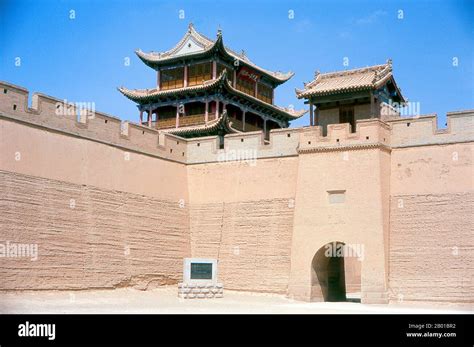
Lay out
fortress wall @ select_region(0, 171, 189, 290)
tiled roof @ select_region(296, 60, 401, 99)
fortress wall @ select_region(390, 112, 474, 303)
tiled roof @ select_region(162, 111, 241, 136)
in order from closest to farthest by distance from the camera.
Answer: fortress wall @ select_region(0, 171, 189, 290) → fortress wall @ select_region(390, 112, 474, 303) → tiled roof @ select_region(296, 60, 401, 99) → tiled roof @ select_region(162, 111, 241, 136)

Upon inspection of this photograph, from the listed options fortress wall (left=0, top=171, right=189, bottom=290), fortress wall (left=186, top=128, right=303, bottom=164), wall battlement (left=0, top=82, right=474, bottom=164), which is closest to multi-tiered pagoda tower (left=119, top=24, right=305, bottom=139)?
fortress wall (left=186, top=128, right=303, bottom=164)

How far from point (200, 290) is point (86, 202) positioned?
4704mm

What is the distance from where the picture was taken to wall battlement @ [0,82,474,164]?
2106cm

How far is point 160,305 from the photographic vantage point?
1919cm

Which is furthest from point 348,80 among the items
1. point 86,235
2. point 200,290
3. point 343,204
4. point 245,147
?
point 86,235

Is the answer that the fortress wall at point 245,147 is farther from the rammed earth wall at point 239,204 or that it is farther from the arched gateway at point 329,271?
the arched gateway at point 329,271

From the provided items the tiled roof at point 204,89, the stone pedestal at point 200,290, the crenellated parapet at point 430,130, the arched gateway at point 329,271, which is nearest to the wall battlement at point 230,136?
the crenellated parapet at point 430,130

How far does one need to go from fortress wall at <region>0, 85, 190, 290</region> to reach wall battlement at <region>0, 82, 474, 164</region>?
53 mm

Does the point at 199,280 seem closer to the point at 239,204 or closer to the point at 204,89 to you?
the point at 239,204

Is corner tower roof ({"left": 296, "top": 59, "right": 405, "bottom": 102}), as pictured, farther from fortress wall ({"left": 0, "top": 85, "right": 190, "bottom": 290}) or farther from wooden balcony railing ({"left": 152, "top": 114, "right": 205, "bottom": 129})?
wooden balcony railing ({"left": 152, "top": 114, "right": 205, "bottom": 129})

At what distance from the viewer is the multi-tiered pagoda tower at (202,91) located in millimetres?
34344

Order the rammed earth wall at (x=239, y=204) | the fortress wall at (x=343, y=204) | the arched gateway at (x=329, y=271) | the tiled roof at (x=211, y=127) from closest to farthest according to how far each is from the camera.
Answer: the rammed earth wall at (x=239, y=204)
the fortress wall at (x=343, y=204)
the arched gateway at (x=329, y=271)
the tiled roof at (x=211, y=127)

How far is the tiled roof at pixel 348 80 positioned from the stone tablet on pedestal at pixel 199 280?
25.1 ft
